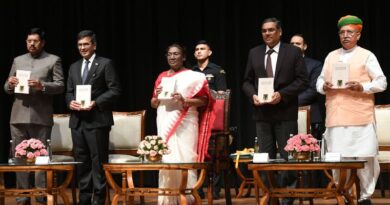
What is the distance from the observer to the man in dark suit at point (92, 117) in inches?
225

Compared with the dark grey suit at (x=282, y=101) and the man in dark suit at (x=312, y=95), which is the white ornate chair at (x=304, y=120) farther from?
the dark grey suit at (x=282, y=101)

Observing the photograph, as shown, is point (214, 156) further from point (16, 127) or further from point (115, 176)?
point (115, 176)

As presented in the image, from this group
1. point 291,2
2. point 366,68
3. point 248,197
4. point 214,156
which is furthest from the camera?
point 291,2

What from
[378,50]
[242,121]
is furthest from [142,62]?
[378,50]

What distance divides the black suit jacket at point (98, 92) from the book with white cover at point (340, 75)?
5.78 ft

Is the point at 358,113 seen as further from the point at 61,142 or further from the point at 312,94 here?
the point at 61,142

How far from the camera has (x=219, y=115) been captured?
240 inches

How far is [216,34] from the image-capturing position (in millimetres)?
8172

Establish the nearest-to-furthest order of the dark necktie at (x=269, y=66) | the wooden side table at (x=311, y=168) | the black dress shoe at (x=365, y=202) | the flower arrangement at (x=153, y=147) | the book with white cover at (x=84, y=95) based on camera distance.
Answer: the wooden side table at (x=311, y=168) → the flower arrangement at (x=153, y=147) → the black dress shoe at (x=365, y=202) → the dark necktie at (x=269, y=66) → the book with white cover at (x=84, y=95)

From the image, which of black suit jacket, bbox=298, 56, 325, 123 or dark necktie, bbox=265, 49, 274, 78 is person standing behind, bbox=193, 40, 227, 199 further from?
dark necktie, bbox=265, 49, 274, 78

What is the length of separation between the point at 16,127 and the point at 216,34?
2.89 meters

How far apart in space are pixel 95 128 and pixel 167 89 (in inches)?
32.1

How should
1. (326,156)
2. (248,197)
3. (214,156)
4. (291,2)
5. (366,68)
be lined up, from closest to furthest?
(326,156) → (366,68) → (214,156) → (248,197) → (291,2)

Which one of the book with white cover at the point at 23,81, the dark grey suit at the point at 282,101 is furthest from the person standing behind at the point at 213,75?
the book with white cover at the point at 23,81
